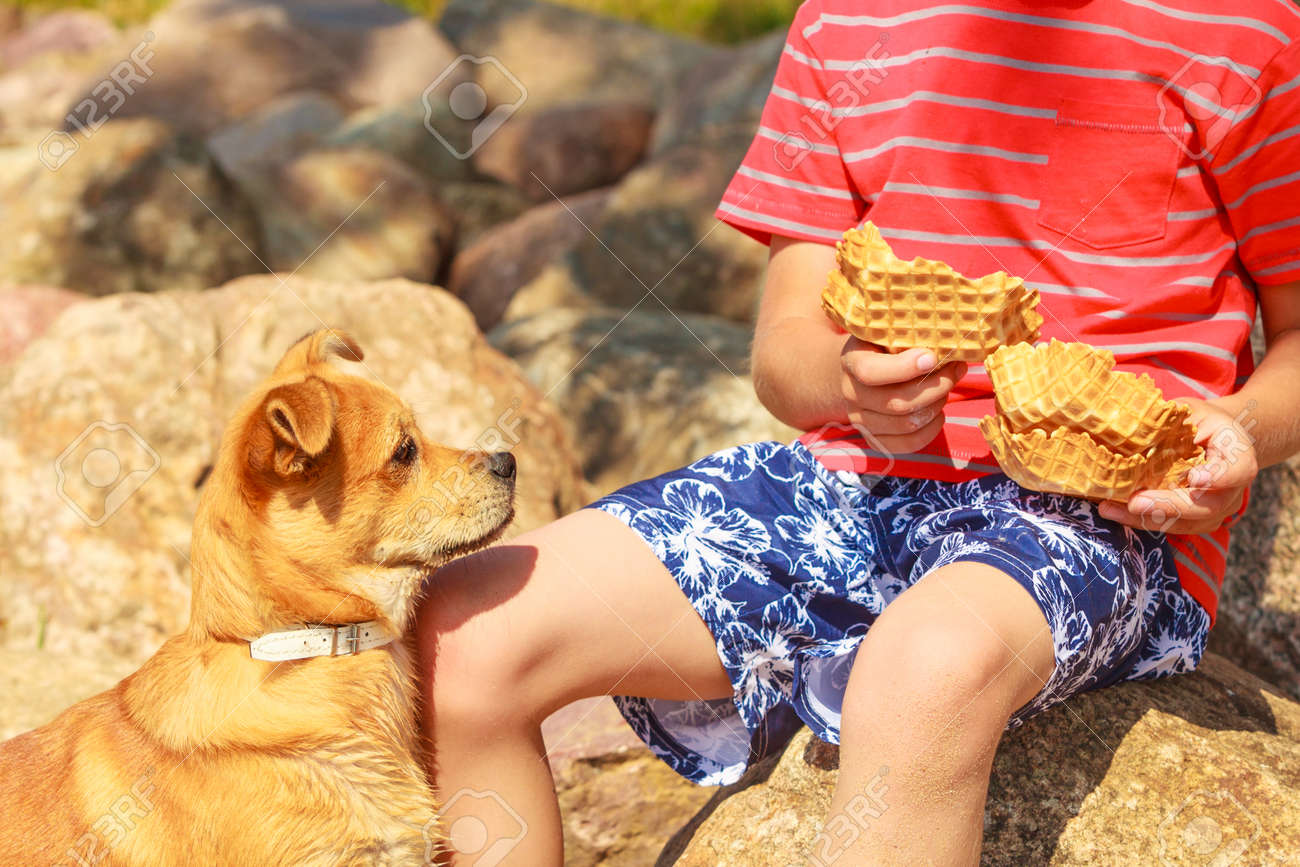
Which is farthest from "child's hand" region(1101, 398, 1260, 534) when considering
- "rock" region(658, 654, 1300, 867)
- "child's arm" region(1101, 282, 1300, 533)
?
"rock" region(658, 654, 1300, 867)

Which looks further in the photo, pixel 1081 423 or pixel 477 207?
pixel 477 207

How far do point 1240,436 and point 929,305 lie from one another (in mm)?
668

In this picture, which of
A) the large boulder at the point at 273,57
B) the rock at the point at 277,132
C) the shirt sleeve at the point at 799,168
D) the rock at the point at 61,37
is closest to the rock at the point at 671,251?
the rock at the point at 277,132

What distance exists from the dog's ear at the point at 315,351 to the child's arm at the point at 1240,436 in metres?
1.82

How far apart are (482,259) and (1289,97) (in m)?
6.54

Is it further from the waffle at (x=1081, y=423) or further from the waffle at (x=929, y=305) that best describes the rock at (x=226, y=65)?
the waffle at (x=1081, y=423)

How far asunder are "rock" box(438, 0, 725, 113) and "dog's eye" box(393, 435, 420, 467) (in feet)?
29.6

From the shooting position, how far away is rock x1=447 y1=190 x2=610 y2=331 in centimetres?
803

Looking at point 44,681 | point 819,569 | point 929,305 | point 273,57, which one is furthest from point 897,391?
point 273,57

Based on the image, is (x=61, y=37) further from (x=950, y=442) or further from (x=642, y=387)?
(x=950, y=442)

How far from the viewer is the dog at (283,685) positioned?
2246mm

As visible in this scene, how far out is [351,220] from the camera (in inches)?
332

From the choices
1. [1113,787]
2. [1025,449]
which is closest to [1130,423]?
[1025,449]

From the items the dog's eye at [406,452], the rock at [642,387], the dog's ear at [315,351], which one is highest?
the dog's ear at [315,351]
